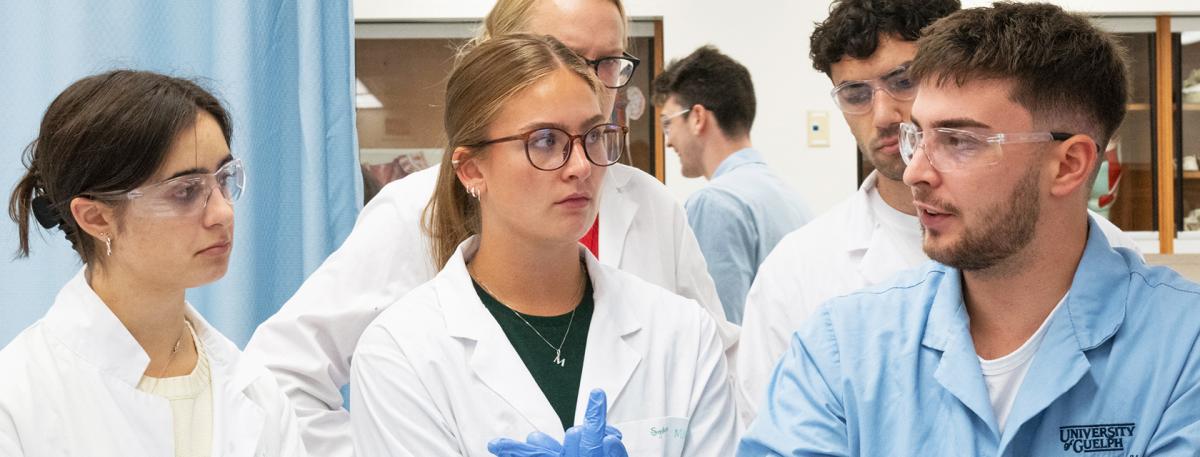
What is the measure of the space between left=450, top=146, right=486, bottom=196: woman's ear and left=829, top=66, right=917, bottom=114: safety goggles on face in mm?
620

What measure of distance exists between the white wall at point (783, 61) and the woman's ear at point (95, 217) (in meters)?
2.75

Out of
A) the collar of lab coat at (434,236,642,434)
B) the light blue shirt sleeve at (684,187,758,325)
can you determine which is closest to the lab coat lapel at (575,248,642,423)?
the collar of lab coat at (434,236,642,434)

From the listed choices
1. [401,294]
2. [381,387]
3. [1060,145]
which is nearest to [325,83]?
[401,294]

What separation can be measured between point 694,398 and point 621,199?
1.80 feet

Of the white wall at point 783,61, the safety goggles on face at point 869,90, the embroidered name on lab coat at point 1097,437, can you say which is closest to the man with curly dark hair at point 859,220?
the safety goggles on face at point 869,90

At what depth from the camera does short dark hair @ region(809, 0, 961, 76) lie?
1.92 metres

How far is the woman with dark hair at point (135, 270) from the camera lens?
4.92ft

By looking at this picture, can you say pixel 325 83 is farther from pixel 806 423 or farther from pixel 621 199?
pixel 806 423

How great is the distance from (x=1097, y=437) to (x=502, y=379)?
0.75 metres

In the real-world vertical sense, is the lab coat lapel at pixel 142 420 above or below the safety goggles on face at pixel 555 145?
below

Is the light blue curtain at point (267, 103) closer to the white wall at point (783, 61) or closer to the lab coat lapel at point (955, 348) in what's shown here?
the lab coat lapel at point (955, 348)

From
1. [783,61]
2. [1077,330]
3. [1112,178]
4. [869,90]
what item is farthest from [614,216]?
[1112,178]

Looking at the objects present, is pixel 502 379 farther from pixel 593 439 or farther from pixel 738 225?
pixel 738 225

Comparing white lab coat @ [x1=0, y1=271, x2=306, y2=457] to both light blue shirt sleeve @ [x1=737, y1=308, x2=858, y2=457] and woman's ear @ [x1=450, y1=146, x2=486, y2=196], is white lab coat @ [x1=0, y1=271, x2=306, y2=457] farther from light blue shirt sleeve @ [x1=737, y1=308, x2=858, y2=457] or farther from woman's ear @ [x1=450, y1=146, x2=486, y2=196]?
light blue shirt sleeve @ [x1=737, y1=308, x2=858, y2=457]
